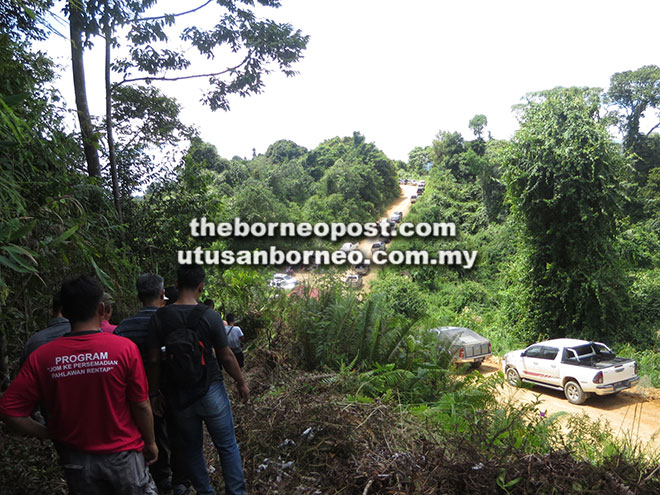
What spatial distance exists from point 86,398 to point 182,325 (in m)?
0.73

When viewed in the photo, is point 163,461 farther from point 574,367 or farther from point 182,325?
point 574,367

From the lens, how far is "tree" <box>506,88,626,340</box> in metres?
13.7

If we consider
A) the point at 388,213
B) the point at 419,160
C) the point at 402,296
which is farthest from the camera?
the point at 419,160

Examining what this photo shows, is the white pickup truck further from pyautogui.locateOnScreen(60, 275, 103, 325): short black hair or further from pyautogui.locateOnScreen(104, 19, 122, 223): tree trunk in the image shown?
pyautogui.locateOnScreen(60, 275, 103, 325): short black hair

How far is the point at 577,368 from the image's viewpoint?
9.37 metres

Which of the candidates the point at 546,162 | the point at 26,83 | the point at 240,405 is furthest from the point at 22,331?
the point at 546,162

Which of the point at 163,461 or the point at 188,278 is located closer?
the point at 188,278

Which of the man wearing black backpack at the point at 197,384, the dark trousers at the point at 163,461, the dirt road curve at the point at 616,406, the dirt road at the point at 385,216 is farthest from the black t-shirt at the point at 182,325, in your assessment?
the dirt road at the point at 385,216

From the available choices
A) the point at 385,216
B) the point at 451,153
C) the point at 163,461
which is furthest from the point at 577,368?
the point at 451,153

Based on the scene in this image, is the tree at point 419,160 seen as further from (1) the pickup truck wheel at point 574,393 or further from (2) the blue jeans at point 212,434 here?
(2) the blue jeans at point 212,434

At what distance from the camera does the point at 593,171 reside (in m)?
13.5

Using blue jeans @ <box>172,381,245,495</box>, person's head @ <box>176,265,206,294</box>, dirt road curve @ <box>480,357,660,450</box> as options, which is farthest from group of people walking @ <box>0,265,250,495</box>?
dirt road curve @ <box>480,357,660,450</box>

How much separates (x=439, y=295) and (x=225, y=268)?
55.7ft

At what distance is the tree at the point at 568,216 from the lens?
44.8 feet
